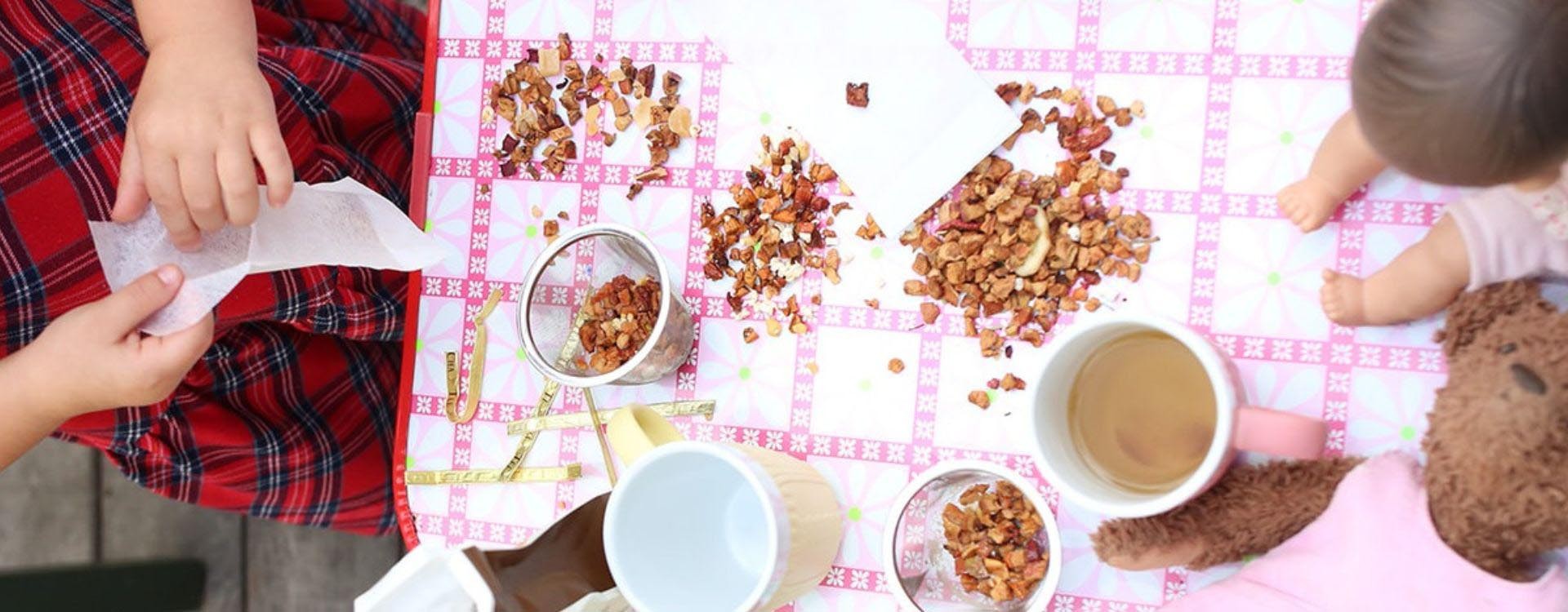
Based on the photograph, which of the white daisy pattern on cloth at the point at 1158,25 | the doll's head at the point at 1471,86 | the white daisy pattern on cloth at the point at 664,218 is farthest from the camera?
the white daisy pattern on cloth at the point at 664,218

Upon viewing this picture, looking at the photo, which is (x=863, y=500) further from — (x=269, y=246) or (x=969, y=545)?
(x=269, y=246)

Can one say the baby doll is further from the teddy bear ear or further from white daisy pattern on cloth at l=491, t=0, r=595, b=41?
white daisy pattern on cloth at l=491, t=0, r=595, b=41

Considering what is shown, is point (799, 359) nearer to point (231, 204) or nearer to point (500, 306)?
point (500, 306)

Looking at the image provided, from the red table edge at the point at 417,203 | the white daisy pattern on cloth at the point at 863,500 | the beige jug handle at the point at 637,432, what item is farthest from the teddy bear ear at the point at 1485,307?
the red table edge at the point at 417,203

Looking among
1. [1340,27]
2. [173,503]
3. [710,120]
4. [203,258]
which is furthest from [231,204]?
[173,503]

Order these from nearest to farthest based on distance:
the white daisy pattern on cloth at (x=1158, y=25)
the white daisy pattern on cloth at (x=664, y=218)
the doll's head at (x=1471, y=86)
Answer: the doll's head at (x=1471, y=86)
the white daisy pattern on cloth at (x=1158, y=25)
the white daisy pattern on cloth at (x=664, y=218)

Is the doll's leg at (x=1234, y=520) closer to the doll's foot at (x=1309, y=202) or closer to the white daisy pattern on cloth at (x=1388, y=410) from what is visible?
the white daisy pattern on cloth at (x=1388, y=410)
